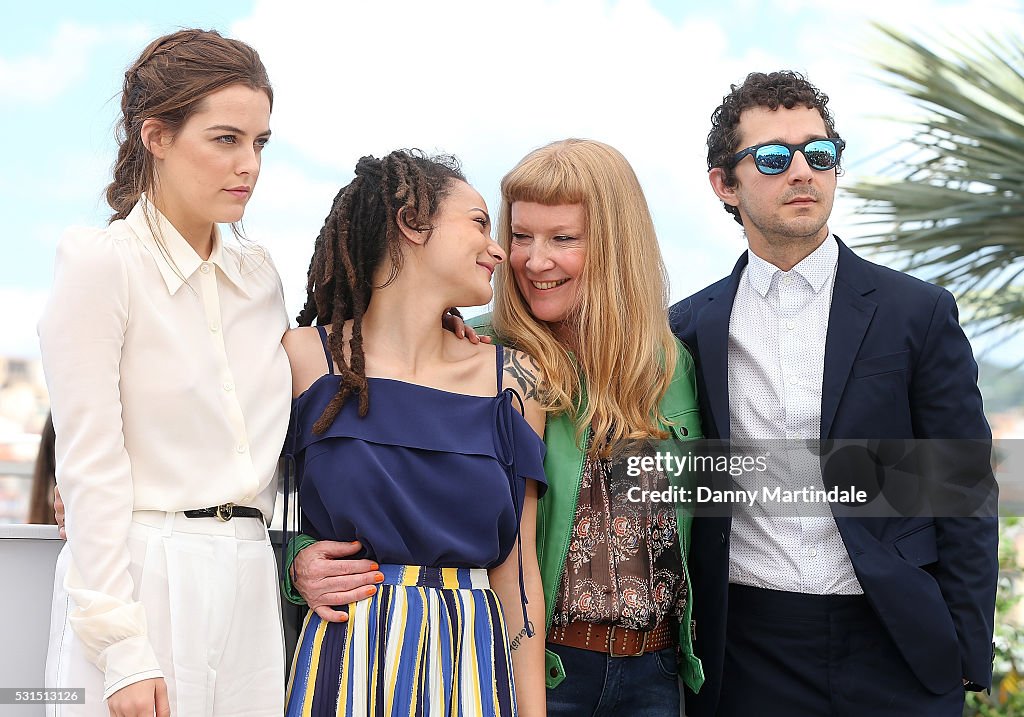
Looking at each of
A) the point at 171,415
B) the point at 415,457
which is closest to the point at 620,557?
the point at 415,457

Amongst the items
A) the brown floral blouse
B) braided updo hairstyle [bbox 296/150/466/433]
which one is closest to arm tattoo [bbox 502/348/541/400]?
the brown floral blouse

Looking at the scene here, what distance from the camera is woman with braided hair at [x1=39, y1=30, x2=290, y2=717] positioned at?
174 cm

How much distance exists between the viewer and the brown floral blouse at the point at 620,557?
7.56 ft

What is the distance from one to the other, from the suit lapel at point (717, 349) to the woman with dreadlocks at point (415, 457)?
1.49 feet

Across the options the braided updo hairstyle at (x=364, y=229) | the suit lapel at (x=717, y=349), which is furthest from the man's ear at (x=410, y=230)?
the suit lapel at (x=717, y=349)

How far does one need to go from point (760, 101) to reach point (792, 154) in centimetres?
20

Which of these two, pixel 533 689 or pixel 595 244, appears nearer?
pixel 533 689

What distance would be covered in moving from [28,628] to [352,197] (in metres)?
1.03

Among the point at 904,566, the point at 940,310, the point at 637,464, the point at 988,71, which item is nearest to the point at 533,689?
the point at 637,464

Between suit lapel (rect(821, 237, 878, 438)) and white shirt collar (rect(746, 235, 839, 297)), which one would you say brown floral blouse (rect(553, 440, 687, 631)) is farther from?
white shirt collar (rect(746, 235, 839, 297))

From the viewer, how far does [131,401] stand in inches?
72.1

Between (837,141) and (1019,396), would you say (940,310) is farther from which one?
(1019,396)

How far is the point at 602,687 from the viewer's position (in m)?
2.29
